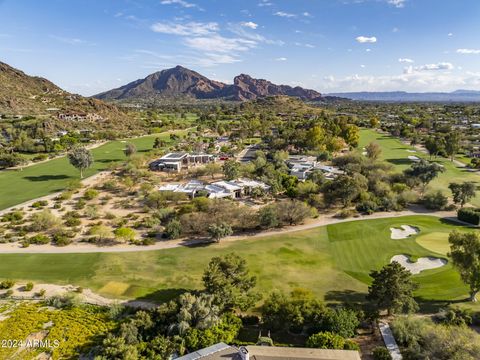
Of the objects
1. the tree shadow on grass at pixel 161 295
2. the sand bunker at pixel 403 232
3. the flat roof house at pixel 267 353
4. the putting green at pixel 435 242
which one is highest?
the flat roof house at pixel 267 353

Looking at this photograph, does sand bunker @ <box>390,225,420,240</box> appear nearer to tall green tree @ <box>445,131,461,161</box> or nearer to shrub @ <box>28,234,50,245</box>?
shrub @ <box>28,234,50,245</box>

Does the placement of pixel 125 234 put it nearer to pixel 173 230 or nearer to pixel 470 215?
pixel 173 230

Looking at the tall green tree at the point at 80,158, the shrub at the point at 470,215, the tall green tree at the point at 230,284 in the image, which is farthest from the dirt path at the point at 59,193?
the shrub at the point at 470,215

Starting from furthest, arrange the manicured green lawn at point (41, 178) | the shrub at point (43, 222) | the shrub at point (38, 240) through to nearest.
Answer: the manicured green lawn at point (41, 178) → the shrub at point (43, 222) → the shrub at point (38, 240)

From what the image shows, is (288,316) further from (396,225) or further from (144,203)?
(144,203)

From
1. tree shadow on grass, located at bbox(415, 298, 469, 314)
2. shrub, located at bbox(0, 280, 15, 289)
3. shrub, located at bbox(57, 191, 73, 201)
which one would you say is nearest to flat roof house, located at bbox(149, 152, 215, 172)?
shrub, located at bbox(57, 191, 73, 201)

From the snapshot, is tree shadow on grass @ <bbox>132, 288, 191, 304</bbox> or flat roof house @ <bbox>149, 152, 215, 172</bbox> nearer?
tree shadow on grass @ <bbox>132, 288, 191, 304</bbox>

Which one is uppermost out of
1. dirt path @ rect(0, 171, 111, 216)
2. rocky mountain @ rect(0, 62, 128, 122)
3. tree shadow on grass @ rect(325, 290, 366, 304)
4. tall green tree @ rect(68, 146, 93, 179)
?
rocky mountain @ rect(0, 62, 128, 122)

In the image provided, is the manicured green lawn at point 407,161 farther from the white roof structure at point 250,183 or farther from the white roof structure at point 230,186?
the white roof structure at point 230,186
